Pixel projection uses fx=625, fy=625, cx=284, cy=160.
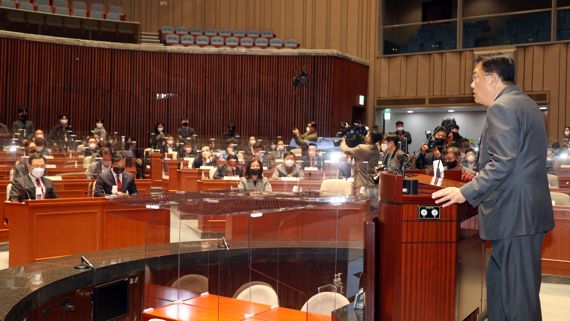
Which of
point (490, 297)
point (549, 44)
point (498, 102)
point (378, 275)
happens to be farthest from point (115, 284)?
point (549, 44)

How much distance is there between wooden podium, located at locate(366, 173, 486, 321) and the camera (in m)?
2.67

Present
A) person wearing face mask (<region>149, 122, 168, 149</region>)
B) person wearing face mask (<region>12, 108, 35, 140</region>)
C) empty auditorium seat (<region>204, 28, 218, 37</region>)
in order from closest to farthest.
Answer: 1. person wearing face mask (<region>12, 108, 35, 140</region>)
2. person wearing face mask (<region>149, 122, 168, 149</region>)
3. empty auditorium seat (<region>204, 28, 218, 37</region>)

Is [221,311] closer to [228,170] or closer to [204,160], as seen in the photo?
[228,170]

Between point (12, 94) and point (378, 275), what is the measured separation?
15.2 metres

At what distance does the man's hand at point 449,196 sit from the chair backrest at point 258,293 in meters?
1.29

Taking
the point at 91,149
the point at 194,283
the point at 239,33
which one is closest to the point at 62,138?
the point at 91,149

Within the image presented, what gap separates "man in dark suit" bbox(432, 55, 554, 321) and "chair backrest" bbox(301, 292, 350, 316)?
983mm

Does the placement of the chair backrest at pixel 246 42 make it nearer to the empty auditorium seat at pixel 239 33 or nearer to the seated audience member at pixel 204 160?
the empty auditorium seat at pixel 239 33

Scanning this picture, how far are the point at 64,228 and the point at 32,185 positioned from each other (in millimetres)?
985

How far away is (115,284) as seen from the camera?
13.4 feet

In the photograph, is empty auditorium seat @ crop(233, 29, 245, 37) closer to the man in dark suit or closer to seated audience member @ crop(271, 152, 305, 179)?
seated audience member @ crop(271, 152, 305, 179)

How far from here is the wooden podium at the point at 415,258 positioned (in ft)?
8.77

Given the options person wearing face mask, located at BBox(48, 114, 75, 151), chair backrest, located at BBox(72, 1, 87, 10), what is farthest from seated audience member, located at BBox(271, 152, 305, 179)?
chair backrest, located at BBox(72, 1, 87, 10)

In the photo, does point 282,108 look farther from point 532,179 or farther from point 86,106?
point 532,179
